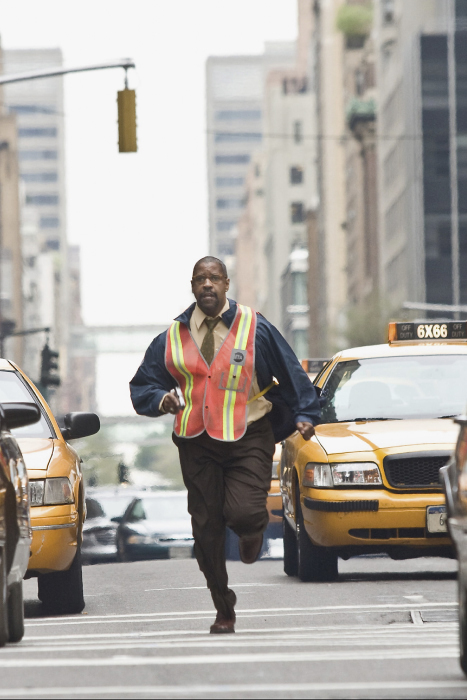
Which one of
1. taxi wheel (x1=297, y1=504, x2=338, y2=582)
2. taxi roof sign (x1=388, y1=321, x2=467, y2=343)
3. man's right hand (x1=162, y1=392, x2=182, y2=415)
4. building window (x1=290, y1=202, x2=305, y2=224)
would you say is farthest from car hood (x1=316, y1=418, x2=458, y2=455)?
building window (x1=290, y1=202, x2=305, y2=224)

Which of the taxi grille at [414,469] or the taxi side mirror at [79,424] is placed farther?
the taxi grille at [414,469]

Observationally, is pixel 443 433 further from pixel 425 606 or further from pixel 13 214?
pixel 13 214

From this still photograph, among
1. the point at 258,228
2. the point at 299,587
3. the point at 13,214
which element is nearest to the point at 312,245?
the point at 13,214

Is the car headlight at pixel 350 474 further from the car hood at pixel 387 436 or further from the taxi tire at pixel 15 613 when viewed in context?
the taxi tire at pixel 15 613

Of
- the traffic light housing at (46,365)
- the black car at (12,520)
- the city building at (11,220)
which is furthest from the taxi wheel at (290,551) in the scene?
the city building at (11,220)

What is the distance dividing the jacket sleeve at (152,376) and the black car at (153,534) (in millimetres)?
16034

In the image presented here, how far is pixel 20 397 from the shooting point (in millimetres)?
10961

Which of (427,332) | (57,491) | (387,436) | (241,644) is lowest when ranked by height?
(241,644)

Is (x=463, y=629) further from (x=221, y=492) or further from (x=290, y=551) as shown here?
(x=290, y=551)

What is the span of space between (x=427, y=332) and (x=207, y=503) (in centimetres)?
522

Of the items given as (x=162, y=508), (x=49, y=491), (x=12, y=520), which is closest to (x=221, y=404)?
(x=12, y=520)

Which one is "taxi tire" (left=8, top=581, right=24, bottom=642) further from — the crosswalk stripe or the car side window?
the car side window

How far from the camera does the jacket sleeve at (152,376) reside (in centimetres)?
839

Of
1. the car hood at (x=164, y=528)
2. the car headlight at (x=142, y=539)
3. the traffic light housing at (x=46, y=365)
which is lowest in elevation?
the car headlight at (x=142, y=539)
